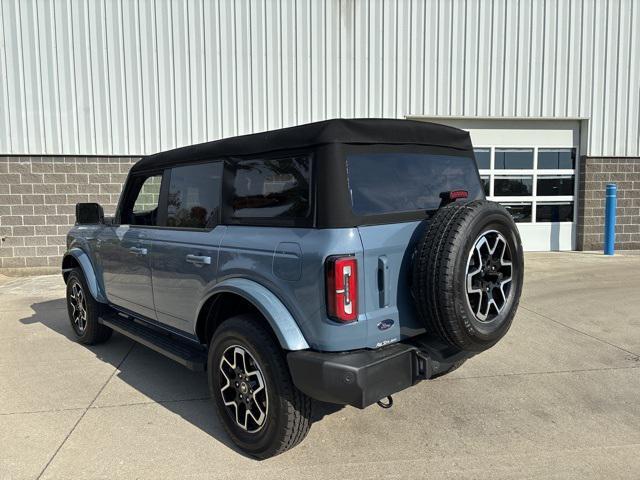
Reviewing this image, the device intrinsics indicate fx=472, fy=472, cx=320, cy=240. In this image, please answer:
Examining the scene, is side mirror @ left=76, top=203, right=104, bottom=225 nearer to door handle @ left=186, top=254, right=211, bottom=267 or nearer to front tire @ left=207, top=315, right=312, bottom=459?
door handle @ left=186, top=254, right=211, bottom=267

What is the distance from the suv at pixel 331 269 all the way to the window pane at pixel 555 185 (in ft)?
27.8

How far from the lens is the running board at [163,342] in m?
3.27

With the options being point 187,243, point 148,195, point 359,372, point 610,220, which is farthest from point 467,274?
point 610,220

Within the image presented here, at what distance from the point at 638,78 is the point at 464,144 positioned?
9.79 meters

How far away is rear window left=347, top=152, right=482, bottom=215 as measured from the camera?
2639 millimetres

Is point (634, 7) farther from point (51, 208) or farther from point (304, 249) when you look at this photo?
point (51, 208)

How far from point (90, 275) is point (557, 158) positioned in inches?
401

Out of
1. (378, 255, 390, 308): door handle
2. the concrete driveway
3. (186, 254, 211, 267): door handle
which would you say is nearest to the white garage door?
the concrete driveway

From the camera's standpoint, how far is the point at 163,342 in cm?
367

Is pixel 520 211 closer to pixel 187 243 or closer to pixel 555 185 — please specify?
pixel 555 185

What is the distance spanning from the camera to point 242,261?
2.82 m

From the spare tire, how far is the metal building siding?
299 inches

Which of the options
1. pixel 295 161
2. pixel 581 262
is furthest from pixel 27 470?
pixel 581 262

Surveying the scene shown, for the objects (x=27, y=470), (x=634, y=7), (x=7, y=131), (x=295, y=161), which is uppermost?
(x=634, y=7)
